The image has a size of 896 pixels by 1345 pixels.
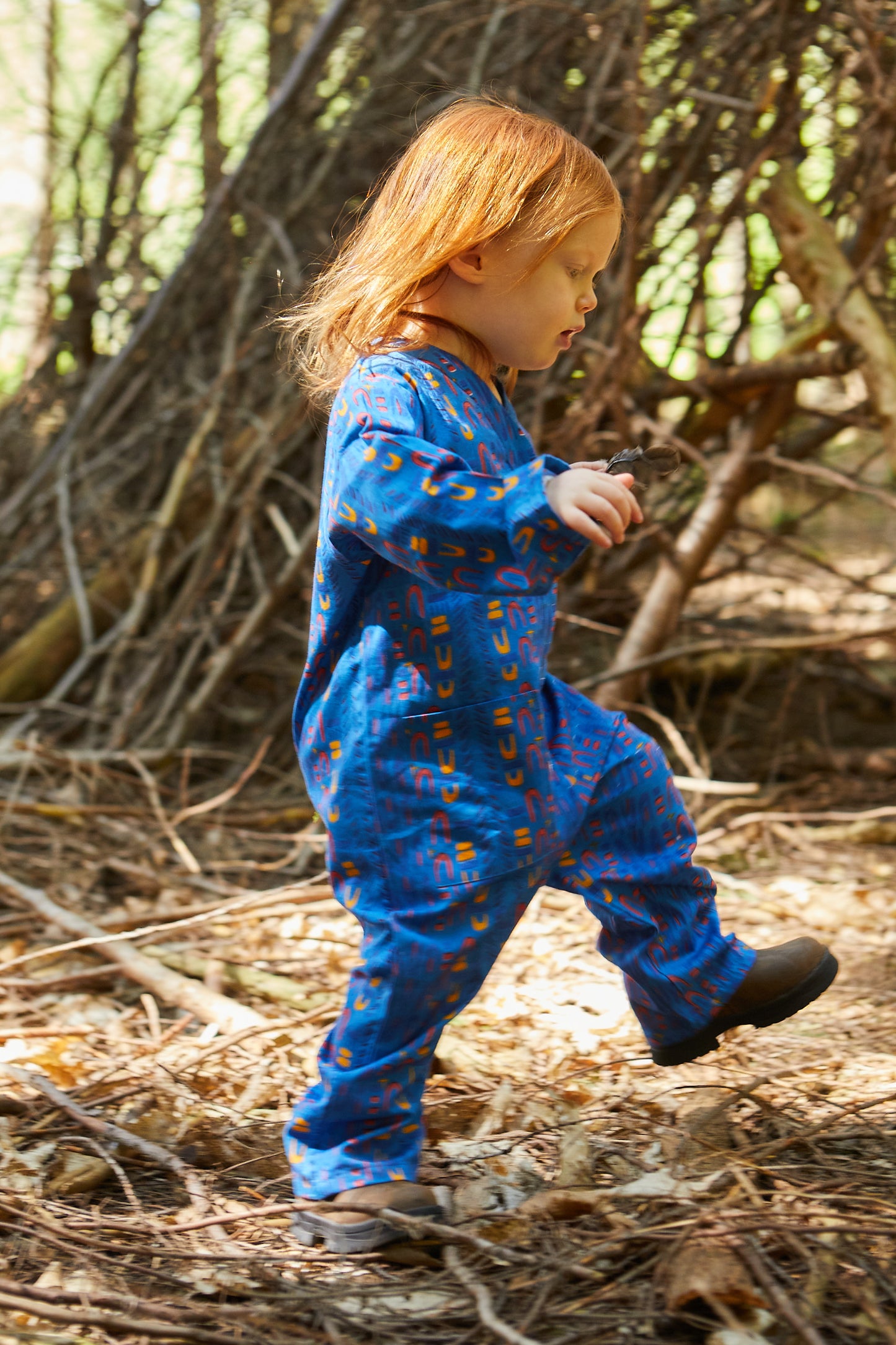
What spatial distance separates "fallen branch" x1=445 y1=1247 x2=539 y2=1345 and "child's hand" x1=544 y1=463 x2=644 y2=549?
740mm

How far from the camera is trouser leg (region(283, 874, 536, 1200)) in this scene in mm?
1348

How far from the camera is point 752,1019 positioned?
1.56 metres

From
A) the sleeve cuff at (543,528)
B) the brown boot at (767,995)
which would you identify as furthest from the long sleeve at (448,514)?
the brown boot at (767,995)

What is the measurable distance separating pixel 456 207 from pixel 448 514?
16.3 inches

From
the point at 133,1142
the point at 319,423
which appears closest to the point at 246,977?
the point at 133,1142

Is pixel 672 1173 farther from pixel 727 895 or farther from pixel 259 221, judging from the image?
pixel 259 221

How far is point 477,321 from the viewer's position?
1.42m

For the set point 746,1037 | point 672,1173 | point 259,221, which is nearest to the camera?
point 672,1173

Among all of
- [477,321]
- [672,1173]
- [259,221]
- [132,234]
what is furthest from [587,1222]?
[132,234]

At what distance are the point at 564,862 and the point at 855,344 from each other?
1691mm

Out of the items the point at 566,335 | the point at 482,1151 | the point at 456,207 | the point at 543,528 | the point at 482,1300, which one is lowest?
the point at 482,1151

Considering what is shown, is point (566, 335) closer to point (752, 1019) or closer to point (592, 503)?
point (592, 503)

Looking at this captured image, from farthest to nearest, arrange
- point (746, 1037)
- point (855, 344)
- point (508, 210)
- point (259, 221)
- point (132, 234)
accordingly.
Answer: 1. point (132, 234)
2. point (259, 221)
3. point (855, 344)
4. point (746, 1037)
5. point (508, 210)

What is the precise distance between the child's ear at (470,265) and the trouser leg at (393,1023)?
0.70 metres
